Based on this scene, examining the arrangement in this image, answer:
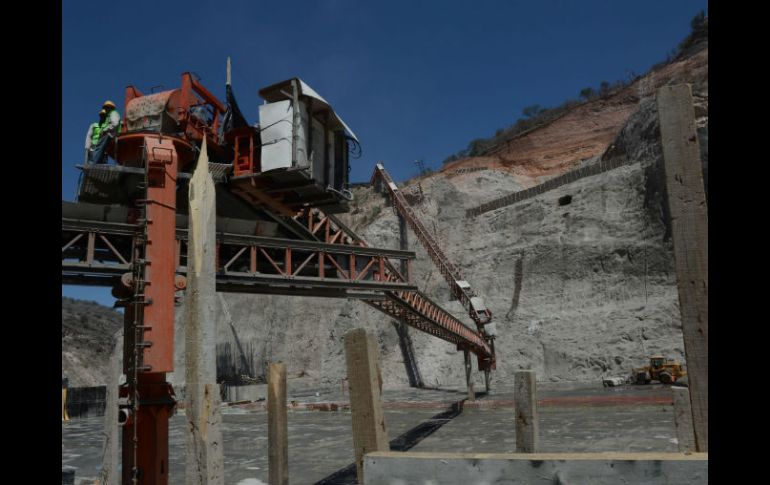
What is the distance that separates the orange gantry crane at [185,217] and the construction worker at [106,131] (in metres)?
0.23

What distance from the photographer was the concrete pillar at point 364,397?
13.0ft

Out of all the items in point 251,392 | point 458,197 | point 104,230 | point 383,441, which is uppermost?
point 458,197

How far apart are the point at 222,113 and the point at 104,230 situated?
16.4ft

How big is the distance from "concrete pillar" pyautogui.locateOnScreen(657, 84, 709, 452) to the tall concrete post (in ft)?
10.7

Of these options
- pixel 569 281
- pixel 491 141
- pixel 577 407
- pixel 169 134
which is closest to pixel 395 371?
pixel 569 281

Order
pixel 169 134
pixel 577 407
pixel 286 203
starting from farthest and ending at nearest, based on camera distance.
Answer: pixel 577 407, pixel 286 203, pixel 169 134

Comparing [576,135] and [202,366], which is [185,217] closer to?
[202,366]

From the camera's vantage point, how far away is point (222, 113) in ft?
44.7

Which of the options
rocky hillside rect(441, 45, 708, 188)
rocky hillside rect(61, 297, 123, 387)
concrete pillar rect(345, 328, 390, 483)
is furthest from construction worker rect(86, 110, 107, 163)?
rocky hillside rect(441, 45, 708, 188)

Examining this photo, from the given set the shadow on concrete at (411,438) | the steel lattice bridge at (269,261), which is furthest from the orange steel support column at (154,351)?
the shadow on concrete at (411,438)

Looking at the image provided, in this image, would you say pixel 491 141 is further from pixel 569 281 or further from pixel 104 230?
pixel 104 230

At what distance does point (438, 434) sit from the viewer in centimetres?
1534

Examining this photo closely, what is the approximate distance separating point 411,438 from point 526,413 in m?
7.72
